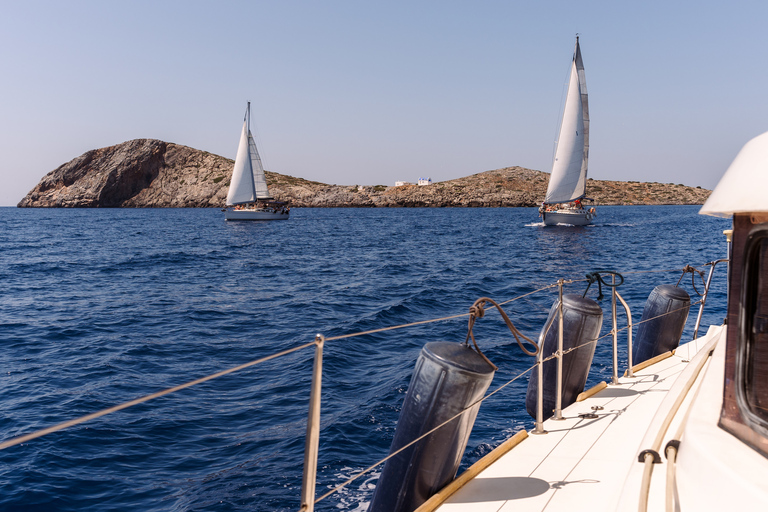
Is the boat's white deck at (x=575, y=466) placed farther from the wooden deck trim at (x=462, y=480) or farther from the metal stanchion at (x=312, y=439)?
the metal stanchion at (x=312, y=439)

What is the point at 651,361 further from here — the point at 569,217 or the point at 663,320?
the point at 569,217

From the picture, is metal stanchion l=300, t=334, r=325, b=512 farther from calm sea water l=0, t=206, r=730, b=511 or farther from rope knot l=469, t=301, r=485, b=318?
calm sea water l=0, t=206, r=730, b=511

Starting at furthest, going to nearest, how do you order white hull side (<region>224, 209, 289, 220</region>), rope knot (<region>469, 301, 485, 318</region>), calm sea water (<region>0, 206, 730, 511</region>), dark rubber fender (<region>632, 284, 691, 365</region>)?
white hull side (<region>224, 209, 289, 220</region>) < dark rubber fender (<region>632, 284, 691, 365</region>) < calm sea water (<region>0, 206, 730, 511</region>) < rope knot (<region>469, 301, 485, 318</region>)

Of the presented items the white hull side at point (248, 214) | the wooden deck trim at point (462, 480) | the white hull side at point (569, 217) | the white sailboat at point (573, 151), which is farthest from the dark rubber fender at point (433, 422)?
the white hull side at point (248, 214)

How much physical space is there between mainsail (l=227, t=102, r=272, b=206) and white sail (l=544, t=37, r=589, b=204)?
3602 centimetres

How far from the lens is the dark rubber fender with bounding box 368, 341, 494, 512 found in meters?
3.25

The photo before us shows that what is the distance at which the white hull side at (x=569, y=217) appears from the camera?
52062 mm

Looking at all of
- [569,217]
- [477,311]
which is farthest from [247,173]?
[477,311]

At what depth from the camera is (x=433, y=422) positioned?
10.9ft

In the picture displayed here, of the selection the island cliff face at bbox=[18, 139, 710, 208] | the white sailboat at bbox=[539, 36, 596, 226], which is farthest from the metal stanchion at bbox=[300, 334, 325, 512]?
the island cliff face at bbox=[18, 139, 710, 208]

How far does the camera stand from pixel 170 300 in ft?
57.5

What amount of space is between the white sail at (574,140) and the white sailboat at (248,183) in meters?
36.5

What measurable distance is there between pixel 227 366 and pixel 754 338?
9.69m

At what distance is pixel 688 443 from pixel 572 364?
3.33 metres
